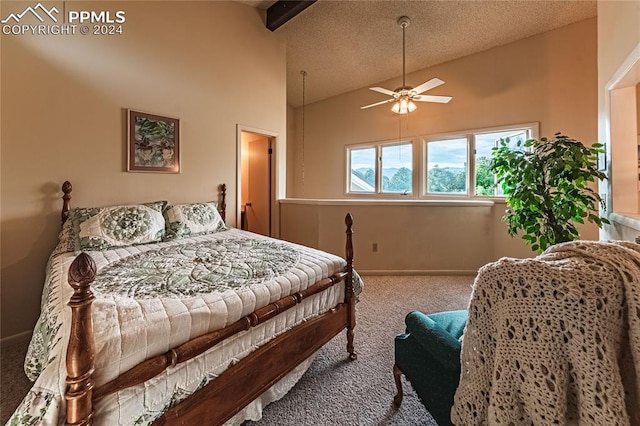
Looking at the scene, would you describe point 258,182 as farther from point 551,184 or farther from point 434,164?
point 551,184

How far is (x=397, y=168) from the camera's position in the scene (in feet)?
17.6

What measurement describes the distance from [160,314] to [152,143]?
2447 millimetres

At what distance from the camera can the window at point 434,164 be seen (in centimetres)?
434

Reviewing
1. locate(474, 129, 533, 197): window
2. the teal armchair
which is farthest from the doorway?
locate(474, 129, 533, 197): window

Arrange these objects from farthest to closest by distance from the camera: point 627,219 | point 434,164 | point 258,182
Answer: point 434,164
point 258,182
point 627,219

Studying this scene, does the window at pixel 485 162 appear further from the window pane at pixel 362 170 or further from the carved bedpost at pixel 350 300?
the carved bedpost at pixel 350 300

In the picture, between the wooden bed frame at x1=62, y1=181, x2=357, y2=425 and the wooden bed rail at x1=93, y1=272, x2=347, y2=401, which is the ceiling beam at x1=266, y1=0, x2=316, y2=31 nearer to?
the wooden bed frame at x1=62, y1=181, x2=357, y2=425

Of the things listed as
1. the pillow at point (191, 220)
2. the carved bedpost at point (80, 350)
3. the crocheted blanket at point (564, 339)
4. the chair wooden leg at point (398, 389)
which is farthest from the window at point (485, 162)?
the carved bedpost at point (80, 350)

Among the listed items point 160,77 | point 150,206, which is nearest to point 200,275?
point 150,206

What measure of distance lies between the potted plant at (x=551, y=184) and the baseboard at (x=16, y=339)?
175 inches

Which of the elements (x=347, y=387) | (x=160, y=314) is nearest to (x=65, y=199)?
(x=160, y=314)

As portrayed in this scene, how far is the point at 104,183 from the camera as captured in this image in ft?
8.59

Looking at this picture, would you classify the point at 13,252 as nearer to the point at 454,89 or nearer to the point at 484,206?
the point at 484,206

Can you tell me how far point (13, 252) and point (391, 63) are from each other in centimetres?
534
